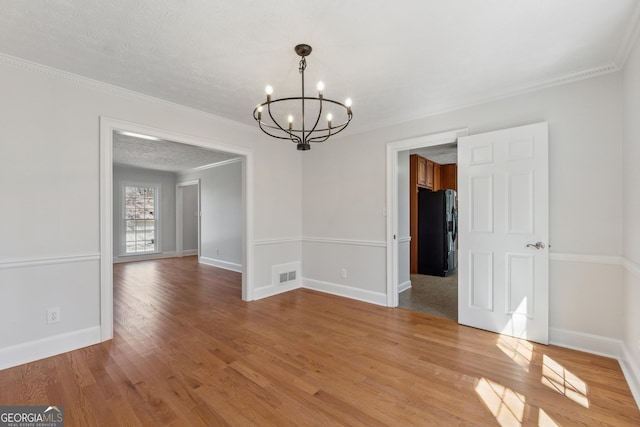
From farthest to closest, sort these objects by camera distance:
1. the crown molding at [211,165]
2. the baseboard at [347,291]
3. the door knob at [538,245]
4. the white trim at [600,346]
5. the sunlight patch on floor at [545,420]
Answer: the crown molding at [211,165] < the baseboard at [347,291] < the door knob at [538,245] < the white trim at [600,346] < the sunlight patch on floor at [545,420]

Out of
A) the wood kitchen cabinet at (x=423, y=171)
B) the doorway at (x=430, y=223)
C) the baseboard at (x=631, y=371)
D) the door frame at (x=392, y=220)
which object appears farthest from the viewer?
the wood kitchen cabinet at (x=423, y=171)

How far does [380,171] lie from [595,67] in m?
2.27

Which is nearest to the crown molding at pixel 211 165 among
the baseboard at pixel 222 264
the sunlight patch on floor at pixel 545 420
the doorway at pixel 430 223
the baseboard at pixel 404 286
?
the baseboard at pixel 222 264

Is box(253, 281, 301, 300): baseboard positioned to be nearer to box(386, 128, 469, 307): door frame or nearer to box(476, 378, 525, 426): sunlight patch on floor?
box(386, 128, 469, 307): door frame

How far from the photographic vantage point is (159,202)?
8.32m

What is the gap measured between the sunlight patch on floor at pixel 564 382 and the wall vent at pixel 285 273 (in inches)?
131

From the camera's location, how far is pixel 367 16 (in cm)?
185

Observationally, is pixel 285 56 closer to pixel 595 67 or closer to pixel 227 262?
pixel 595 67

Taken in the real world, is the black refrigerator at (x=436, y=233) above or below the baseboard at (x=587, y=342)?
above

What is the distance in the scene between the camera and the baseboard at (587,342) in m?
2.44

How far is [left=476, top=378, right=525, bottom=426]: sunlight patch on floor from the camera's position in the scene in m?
1.73

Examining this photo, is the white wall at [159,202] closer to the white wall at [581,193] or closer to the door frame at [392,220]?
the door frame at [392,220]

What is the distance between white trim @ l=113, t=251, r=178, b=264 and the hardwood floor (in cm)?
509

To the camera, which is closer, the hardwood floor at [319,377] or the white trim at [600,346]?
the hardwood floor at [319,377]
